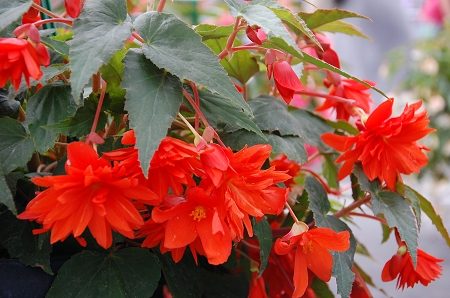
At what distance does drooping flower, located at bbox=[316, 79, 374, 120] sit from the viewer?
708 mm

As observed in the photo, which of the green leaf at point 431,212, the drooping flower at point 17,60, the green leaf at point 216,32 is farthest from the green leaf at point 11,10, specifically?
the green leaf at point 431,212

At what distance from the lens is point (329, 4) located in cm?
434

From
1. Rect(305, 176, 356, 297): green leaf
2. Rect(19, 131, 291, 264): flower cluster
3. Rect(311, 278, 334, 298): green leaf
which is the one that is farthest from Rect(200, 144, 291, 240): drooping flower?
Rect(311, 278, 334, 298): green leaf

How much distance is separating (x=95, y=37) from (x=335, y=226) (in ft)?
0.95

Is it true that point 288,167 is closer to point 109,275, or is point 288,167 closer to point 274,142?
point 274,142

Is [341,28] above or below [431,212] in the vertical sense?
above

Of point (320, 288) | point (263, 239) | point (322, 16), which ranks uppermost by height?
point (322, 16)

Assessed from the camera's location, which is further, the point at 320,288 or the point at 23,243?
the point at 320,288

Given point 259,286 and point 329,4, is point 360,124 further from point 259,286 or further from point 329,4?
point 329,4

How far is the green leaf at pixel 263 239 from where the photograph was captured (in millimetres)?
592

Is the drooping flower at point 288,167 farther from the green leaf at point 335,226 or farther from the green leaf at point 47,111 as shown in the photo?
the green leaf at point 47,111

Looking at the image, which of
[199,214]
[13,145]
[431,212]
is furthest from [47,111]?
[431,212]

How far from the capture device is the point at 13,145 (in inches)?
21.9

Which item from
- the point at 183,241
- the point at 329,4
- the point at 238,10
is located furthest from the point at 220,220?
the point at 329,4
